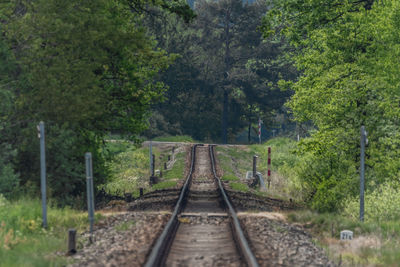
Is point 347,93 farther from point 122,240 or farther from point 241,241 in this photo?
point 122,240

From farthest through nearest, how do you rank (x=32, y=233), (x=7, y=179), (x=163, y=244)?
(x=7, y=179) → (x=32, y=233) → (x=163, y=244)

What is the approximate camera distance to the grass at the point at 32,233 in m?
9.24

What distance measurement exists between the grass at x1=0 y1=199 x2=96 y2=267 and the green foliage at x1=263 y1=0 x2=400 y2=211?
9523mm

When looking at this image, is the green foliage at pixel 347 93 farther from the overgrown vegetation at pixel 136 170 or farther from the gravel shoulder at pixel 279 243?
the overgrown vegetation at pixel 136 170

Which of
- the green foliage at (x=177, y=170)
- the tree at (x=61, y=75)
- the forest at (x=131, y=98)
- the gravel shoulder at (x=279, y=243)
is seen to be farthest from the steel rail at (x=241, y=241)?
the green foliage at (x=177, y=170)

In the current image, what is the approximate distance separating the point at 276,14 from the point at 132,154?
22954 millimetres

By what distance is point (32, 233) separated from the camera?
37.9 feet

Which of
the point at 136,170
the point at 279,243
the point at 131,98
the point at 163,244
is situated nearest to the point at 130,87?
the point at 131,98

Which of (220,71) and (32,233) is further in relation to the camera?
(220,71)

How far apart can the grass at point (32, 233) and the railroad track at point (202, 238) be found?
2.04 metres

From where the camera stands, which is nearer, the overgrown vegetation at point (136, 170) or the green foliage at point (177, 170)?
the overgrown vegetation at point (136, 170)

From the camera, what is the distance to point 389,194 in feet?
52.3

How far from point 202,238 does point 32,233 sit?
3.78 metres

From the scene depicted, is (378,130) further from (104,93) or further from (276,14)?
(104,93)
